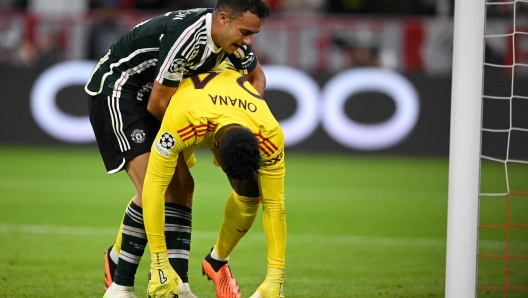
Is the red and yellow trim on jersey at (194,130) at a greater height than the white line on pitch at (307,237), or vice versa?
the red and yellow trim on jersey at (194,130)

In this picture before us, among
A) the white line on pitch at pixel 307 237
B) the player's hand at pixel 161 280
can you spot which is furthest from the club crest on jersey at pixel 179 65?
the white line on pitch at pixel 307 237

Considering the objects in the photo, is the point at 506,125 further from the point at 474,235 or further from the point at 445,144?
the point at 474,235

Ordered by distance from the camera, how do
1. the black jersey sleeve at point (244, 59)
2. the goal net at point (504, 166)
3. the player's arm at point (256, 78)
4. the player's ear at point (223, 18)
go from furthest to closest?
1. the goal net at point (504, 166)
2. the player's arm at point (256, 78)
3. the black jersey sleeve at point (244, 59)
4. the player's ear at point (223, 18)

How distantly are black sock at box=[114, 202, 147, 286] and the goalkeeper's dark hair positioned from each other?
950mm

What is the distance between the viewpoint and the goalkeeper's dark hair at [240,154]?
3.77m

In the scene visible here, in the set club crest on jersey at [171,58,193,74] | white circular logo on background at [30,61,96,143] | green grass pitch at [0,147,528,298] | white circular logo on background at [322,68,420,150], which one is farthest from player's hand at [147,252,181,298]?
white circular logo on background at [30,61,96,143]

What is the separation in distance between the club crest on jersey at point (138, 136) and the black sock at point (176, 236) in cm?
45

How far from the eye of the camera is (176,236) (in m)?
4.73

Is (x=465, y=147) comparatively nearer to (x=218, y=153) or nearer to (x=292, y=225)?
(x=218, y=153)

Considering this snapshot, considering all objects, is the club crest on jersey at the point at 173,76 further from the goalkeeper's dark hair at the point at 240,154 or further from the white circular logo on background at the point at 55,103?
the white circular logo on background at the point at 55,103

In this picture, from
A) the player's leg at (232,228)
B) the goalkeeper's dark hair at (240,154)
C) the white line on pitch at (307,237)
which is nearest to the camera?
the goalkeeper's dark hair at (240,154)

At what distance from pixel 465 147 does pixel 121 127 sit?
2.04 m

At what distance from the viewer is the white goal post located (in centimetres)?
400

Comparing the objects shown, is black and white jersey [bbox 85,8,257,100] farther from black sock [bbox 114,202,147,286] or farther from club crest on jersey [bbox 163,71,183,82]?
black sock [bbox 114,202,147,286]
